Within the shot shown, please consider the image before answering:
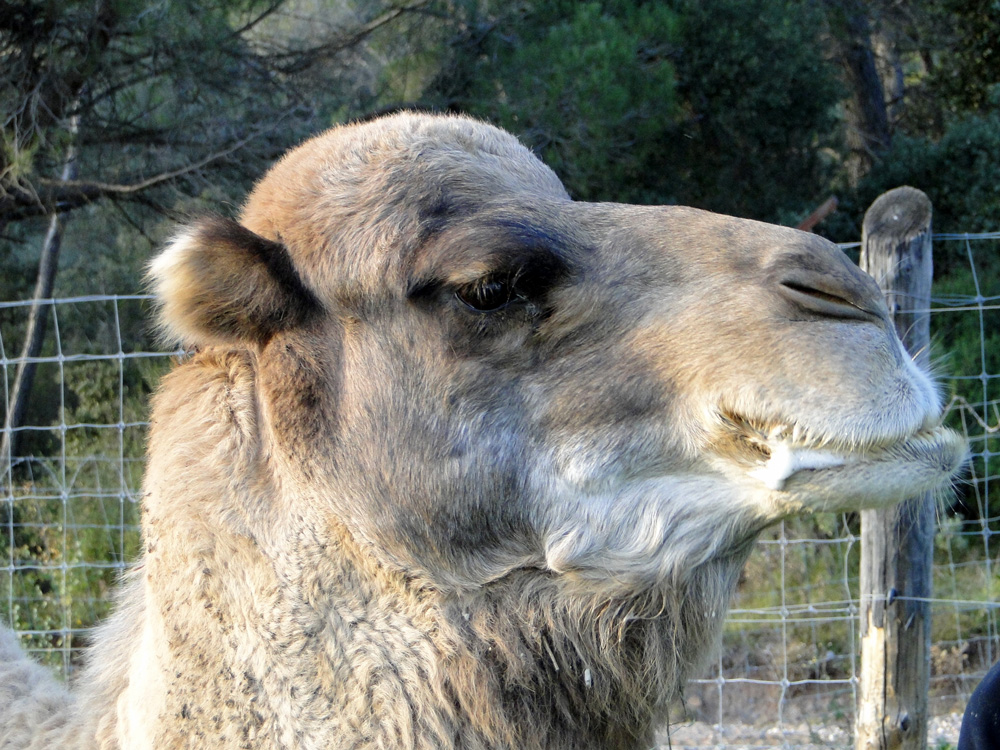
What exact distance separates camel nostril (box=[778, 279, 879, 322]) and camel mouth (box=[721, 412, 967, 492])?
22 cm

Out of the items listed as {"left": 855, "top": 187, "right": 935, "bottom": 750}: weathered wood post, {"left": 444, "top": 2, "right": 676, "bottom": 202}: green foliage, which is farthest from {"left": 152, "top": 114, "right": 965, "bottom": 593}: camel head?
{"left": 444, "top": 2, "right": 676, "bottom": 202}: green foliage

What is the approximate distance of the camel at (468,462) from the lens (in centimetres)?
189

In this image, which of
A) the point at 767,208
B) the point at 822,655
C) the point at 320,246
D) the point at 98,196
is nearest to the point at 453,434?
the point at 320,246

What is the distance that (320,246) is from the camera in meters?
2.20

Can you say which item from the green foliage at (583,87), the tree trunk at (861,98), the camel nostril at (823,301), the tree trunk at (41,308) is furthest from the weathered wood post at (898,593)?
the tree trunk at (861,98)

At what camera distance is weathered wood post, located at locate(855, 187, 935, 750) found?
439 cm

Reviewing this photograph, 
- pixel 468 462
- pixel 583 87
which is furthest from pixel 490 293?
pixel 583 87

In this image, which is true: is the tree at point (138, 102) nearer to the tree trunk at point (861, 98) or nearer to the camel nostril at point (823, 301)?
the camel nostril at point (823, 301)

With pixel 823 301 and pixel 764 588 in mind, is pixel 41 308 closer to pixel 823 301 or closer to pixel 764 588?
pixel 764 588

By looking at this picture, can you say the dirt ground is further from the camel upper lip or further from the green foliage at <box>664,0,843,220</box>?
the green foliage at <box>664,0,843,220</box>

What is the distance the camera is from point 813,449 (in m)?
1.76

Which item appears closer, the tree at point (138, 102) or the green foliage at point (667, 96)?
the tree at point (138, 102)

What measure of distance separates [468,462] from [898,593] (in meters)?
3.11

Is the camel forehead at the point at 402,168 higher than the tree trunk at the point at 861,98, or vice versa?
the tree trunk at the point at 861,98
